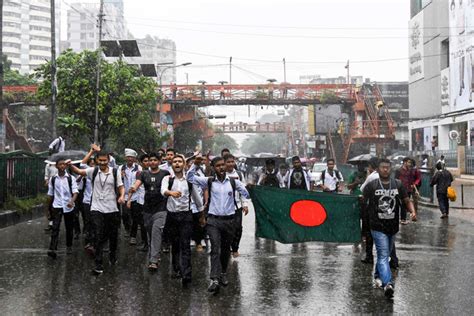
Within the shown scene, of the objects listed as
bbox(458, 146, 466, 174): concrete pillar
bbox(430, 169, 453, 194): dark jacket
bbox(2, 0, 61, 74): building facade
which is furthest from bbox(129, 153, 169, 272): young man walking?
bbox(2, 0, 61, 74): building facade

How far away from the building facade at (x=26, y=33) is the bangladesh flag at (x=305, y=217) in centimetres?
13050

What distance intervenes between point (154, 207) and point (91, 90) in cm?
1900

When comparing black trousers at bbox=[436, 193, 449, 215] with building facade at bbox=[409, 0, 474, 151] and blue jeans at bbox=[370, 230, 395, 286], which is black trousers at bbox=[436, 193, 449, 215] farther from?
building facade at bbox=[409, 0, 474, 151]

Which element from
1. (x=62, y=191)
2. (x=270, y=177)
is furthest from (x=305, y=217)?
(x=62, y=191)

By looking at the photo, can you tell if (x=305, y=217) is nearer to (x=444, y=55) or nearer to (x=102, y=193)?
(x=102, y=193)

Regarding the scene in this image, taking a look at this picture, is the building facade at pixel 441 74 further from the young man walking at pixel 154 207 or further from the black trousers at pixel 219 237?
the black trousers at pixel 219 237

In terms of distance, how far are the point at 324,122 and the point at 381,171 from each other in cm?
6053

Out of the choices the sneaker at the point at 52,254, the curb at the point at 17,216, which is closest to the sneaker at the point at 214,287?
the sneaker at the point at 52,254

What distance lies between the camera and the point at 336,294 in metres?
7.04

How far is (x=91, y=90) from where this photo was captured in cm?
2630

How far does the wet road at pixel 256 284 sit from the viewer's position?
6383 millimetres

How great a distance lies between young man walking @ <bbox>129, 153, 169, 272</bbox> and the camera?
8.30 metres

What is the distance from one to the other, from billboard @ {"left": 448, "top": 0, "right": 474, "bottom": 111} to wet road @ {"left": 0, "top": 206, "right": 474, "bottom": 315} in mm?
29842

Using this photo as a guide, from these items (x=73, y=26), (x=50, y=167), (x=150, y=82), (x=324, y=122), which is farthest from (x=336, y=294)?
(x=73, y=26)
